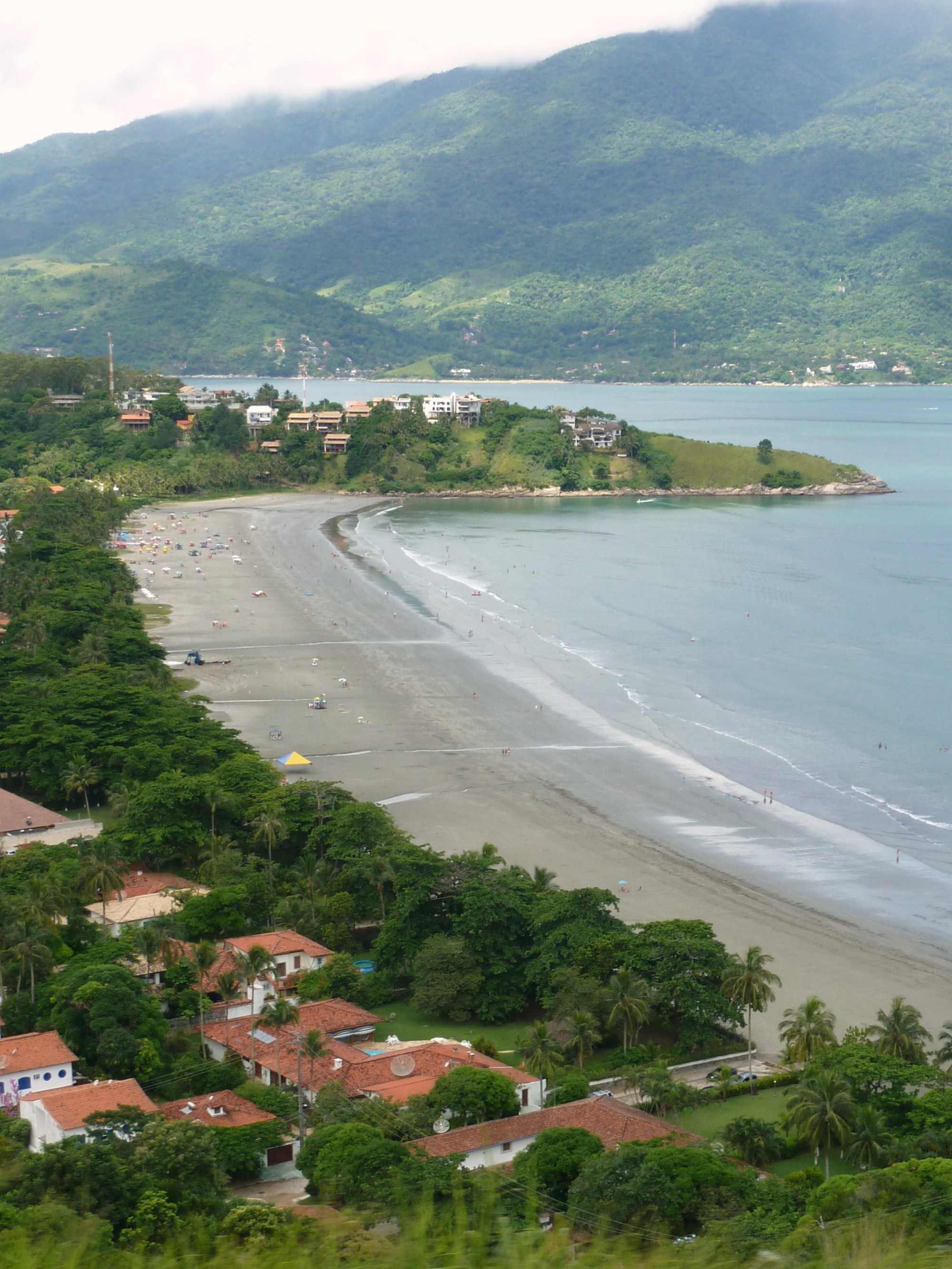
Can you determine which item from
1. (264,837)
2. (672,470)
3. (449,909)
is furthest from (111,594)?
(672,470)

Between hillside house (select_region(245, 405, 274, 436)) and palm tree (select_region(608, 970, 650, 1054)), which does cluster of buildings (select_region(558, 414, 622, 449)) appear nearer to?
hillside house (select_region(245, 405, 274, 436))

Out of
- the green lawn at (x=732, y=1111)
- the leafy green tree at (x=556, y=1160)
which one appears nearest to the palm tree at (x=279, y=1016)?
the leafy green tree at (x=556, y=1160)

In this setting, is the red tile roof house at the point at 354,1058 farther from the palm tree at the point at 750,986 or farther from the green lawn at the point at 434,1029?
the palm tree at the point at 750,986

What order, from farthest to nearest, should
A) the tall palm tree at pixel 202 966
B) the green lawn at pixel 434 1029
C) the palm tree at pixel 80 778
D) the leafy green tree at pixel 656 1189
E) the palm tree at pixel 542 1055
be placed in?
the palm tree at pixel 80 778 → the green lawn at pixel 434 1029 → the tall palm tree at pixel 202 966 → the palm tree at pixel 542 1055 → the leafy green tree at pixel 656 1189

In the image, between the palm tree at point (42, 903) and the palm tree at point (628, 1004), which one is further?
the palm tree at point (42, 903)

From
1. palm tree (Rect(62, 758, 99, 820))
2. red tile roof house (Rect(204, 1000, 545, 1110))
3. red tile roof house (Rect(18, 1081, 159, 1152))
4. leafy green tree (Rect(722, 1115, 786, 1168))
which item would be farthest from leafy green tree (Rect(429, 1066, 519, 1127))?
palm tree (Rect(62, 758, 99, 820))

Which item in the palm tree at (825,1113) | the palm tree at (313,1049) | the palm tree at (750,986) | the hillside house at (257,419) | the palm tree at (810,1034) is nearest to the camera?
the palm tree at (825,1113)

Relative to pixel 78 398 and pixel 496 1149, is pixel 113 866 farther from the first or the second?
pixel 78 398
